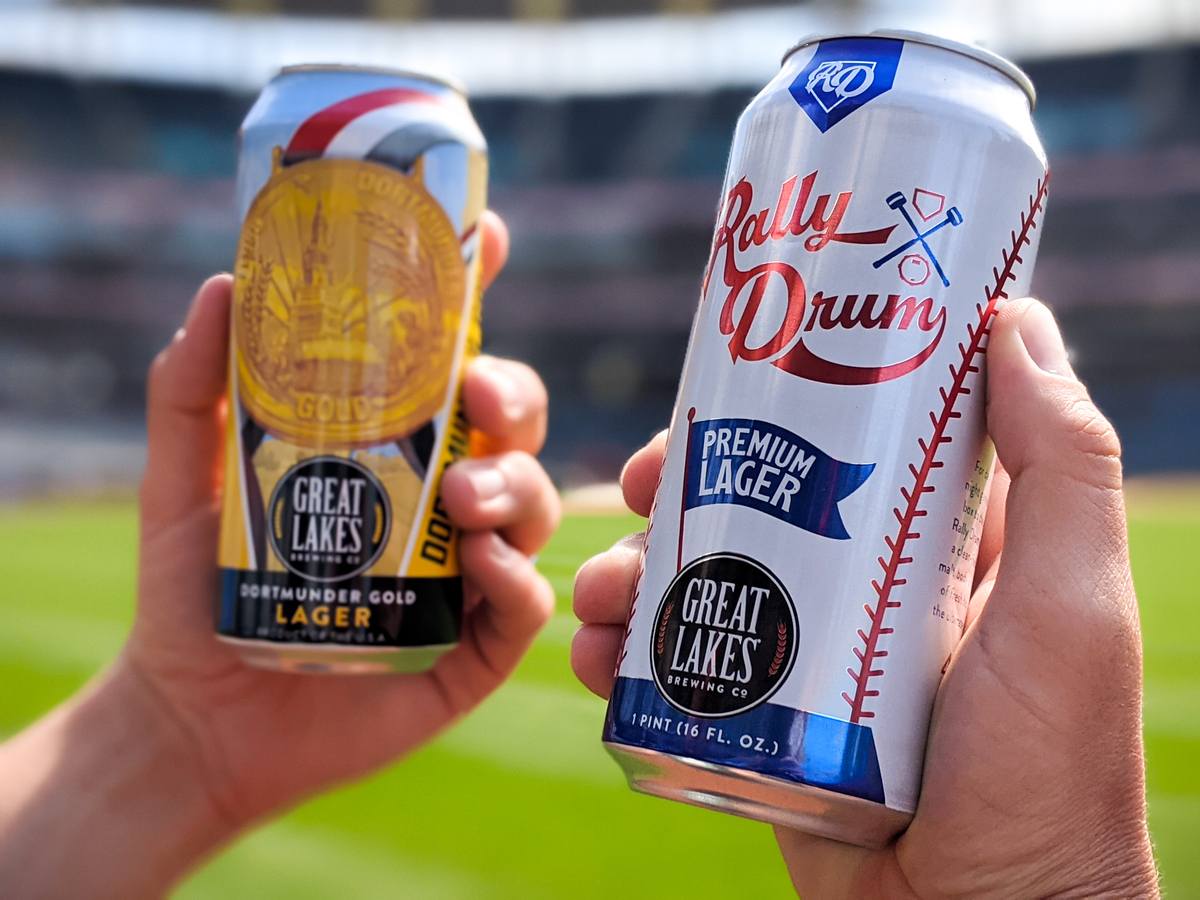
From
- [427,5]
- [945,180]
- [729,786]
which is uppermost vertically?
[427,5]

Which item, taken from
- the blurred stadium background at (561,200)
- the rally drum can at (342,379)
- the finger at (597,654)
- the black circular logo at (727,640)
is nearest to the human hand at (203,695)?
the rally drum can at (342,379)

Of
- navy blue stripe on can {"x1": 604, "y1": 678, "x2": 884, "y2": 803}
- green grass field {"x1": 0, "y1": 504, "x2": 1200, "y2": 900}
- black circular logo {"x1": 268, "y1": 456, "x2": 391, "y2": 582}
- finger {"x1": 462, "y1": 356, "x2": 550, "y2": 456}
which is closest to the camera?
navy blue stripe on can {"x1": 604, "y1": 678, "x2": 884, "y2": 803}

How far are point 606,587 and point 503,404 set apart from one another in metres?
0.28

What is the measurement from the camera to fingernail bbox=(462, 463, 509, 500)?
105cm

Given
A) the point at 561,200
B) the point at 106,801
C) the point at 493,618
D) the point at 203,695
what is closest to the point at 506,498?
the point at 493,618

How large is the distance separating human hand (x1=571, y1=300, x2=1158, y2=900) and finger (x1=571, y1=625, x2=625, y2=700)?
25 centimetres

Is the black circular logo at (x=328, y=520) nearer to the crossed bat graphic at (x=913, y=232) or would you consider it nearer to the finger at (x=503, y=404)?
the finger at (x=503, y=404)

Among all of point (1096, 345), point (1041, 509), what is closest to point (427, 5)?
point (1096, 345)

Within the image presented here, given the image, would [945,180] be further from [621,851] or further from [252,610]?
[621,851]

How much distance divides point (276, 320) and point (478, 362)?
8.0 inches

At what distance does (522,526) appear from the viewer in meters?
1.15

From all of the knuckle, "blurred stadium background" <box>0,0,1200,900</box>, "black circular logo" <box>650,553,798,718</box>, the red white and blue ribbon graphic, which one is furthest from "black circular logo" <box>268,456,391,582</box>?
"blurred stadium background" <box>0,0,1200,900</box>

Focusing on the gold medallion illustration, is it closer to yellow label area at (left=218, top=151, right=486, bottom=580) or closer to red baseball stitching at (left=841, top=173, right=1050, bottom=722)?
yellow label area at (left=218, top=151, right=486, bottom=580)

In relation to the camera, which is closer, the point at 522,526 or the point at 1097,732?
the point at 1097,732
